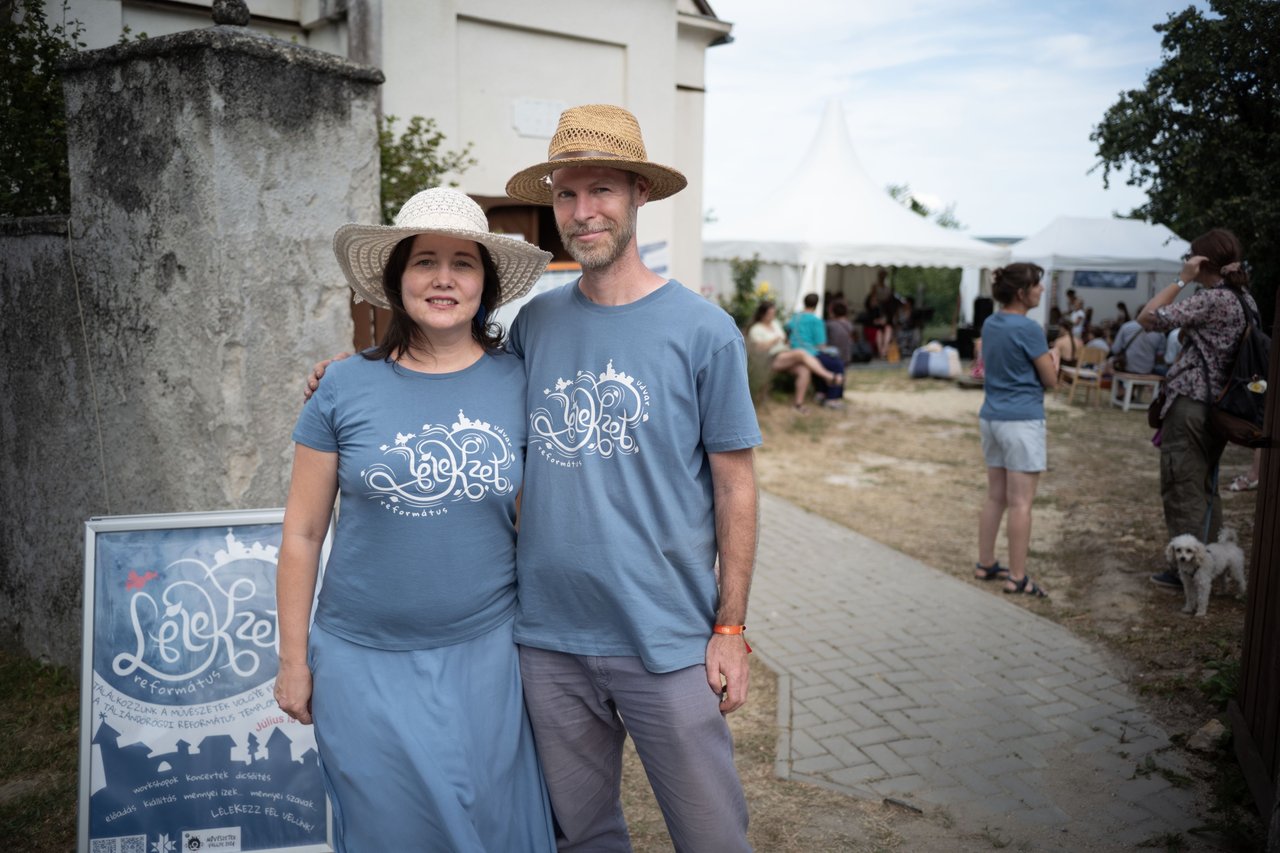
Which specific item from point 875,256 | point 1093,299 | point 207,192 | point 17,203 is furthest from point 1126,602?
point 1093,299

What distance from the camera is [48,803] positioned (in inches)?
130

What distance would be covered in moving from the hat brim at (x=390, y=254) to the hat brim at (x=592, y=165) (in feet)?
0.67

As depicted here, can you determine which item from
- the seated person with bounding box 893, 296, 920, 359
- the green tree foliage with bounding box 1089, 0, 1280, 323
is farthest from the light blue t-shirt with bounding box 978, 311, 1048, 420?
the seated person with bounding box 893, 296, 920, 359

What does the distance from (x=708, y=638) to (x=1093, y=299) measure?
2661 centimetres

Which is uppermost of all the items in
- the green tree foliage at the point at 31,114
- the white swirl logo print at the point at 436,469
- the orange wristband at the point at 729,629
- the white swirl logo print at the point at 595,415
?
the green tree foliage at the point at 31,114

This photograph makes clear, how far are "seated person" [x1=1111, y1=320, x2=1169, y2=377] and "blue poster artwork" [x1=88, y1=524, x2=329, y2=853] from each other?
534 inches

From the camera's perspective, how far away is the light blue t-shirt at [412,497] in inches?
86.3

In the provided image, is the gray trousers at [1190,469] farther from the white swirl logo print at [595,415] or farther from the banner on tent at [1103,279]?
the banner on tent at [1103,279]

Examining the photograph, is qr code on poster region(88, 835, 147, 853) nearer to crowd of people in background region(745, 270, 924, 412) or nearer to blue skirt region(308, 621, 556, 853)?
blue skirt region(308, 621, 556, 853)

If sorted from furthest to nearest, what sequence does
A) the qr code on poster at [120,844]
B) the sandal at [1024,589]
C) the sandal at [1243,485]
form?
the sandal at [1243,485], the sandal at [1024,589], the qr code on poster at [120,844]

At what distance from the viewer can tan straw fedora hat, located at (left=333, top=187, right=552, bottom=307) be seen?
7.51ft

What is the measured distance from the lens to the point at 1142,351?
13.9m

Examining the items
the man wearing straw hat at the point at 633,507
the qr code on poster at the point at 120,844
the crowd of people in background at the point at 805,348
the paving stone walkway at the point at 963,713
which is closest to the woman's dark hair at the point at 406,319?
the man wearing straw hat at the point at 633,507

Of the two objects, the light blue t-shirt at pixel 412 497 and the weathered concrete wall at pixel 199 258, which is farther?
the weathered concrete wall at pixel 199 258
